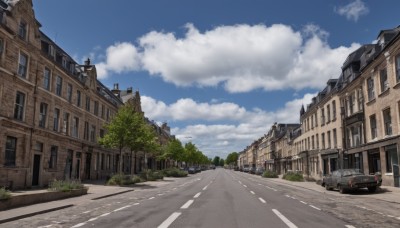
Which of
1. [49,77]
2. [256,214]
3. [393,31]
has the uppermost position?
[393,31]

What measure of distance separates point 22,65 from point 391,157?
25.4 meters

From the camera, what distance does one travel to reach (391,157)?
81.0ft

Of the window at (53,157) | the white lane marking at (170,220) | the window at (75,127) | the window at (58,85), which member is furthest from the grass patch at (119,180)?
the white lane marking at (170,220)

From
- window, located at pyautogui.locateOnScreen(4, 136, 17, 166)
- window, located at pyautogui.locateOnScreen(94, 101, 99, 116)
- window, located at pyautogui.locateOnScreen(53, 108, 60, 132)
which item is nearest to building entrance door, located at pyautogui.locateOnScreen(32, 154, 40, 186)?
window, located at pyautogui.locateOnScreen(4, 136, 17, 166)

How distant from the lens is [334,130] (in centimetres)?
3788

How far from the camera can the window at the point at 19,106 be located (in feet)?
76.9

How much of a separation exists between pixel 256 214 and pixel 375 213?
14.0ft

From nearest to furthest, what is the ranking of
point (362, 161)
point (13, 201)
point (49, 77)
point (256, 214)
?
point (256, 214), point (13, 201), point (49, 77), point (362, 161)

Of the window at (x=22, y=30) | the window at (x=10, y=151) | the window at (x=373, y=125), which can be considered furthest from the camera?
the window at (x=373, y=125)

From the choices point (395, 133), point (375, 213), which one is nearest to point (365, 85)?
point (395, 133)

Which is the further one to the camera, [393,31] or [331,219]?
[393,31]

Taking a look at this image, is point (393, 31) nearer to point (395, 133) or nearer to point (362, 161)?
point (395, 133)

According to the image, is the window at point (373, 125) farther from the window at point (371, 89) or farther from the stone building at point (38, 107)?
the stone building at point (38, 107)

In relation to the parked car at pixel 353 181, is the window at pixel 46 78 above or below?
above
